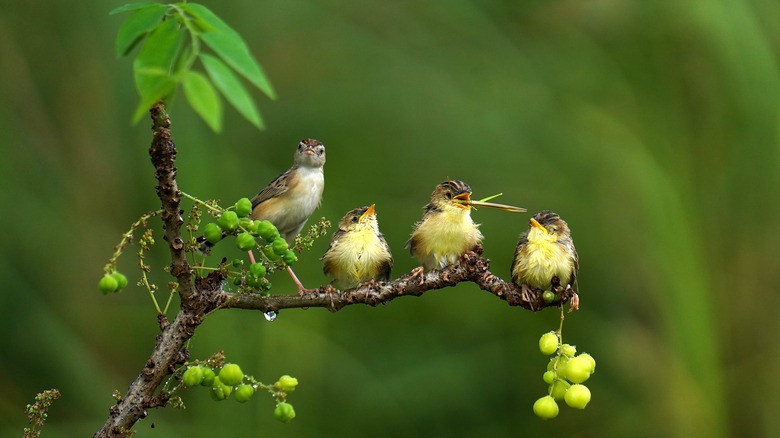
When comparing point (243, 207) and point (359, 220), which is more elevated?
point (359, 220)

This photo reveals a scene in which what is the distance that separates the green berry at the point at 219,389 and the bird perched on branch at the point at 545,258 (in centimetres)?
71

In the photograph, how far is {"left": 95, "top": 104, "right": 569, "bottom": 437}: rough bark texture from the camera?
7.13ft

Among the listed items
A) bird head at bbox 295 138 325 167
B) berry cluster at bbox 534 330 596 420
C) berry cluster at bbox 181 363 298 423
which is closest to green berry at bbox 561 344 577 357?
berry cluster at bbox 534 330 596 420

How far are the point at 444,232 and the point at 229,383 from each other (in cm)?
122

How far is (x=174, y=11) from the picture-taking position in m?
2.07

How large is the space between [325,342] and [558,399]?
3.25 meters

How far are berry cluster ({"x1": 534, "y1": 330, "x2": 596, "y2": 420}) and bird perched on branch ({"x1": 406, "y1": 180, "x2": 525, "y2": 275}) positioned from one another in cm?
75

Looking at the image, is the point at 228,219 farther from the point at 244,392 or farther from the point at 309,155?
the point at 309,155

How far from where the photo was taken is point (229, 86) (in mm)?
1837

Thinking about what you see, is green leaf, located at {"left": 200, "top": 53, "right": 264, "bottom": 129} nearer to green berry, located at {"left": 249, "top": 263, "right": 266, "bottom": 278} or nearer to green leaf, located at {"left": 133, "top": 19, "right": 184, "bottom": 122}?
green leaf, located at {"left": 133, "top": 19, "right": 184, "bottom": 122}

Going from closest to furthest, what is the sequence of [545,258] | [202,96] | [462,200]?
[202,96]
[545,258]
[462,200]

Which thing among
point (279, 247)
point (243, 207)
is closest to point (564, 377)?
point (279, 247)

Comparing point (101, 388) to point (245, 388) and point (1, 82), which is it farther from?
point (245, 388)


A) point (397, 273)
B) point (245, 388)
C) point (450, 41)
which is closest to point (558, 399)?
point (245, 388)
